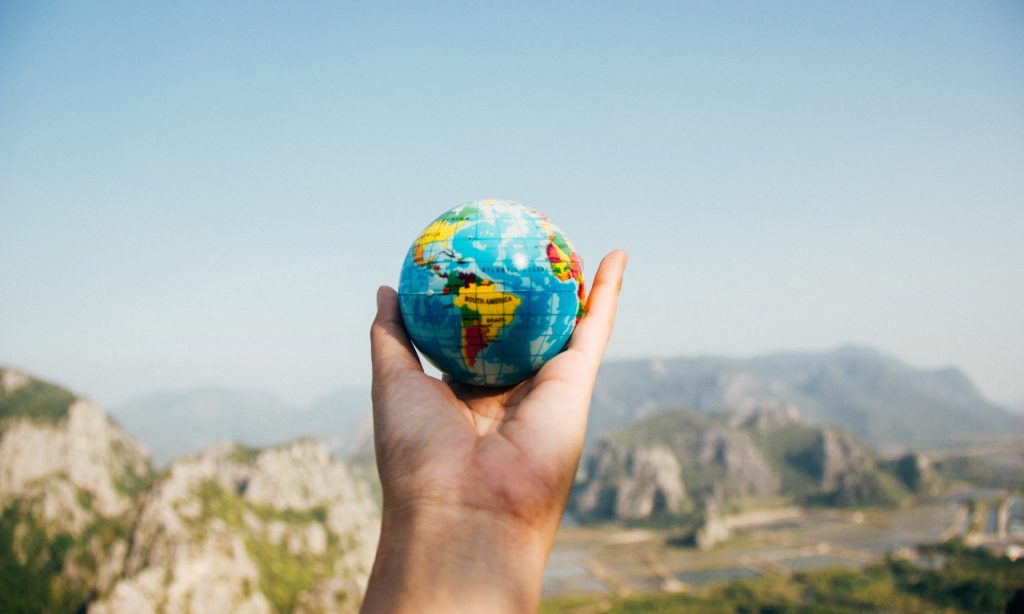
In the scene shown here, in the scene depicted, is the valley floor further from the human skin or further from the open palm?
the human skin

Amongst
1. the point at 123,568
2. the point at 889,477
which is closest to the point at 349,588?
the point at 123,568

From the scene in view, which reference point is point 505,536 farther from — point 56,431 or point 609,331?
point 56,431

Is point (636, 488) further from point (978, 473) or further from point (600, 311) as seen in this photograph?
point (600, 311)

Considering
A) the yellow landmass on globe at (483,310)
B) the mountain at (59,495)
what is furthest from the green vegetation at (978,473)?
the yellow landmass on globe at (483,310)

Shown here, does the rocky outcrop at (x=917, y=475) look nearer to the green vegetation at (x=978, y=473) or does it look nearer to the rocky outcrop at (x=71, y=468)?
the green vegetation at (x=978, y=473)

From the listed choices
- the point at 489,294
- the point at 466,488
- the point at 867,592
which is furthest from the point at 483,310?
the point at 867,592

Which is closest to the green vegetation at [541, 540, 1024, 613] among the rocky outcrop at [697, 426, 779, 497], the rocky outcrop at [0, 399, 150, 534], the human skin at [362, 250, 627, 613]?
the rocky outcrop at [0, 399, 150, 534]
